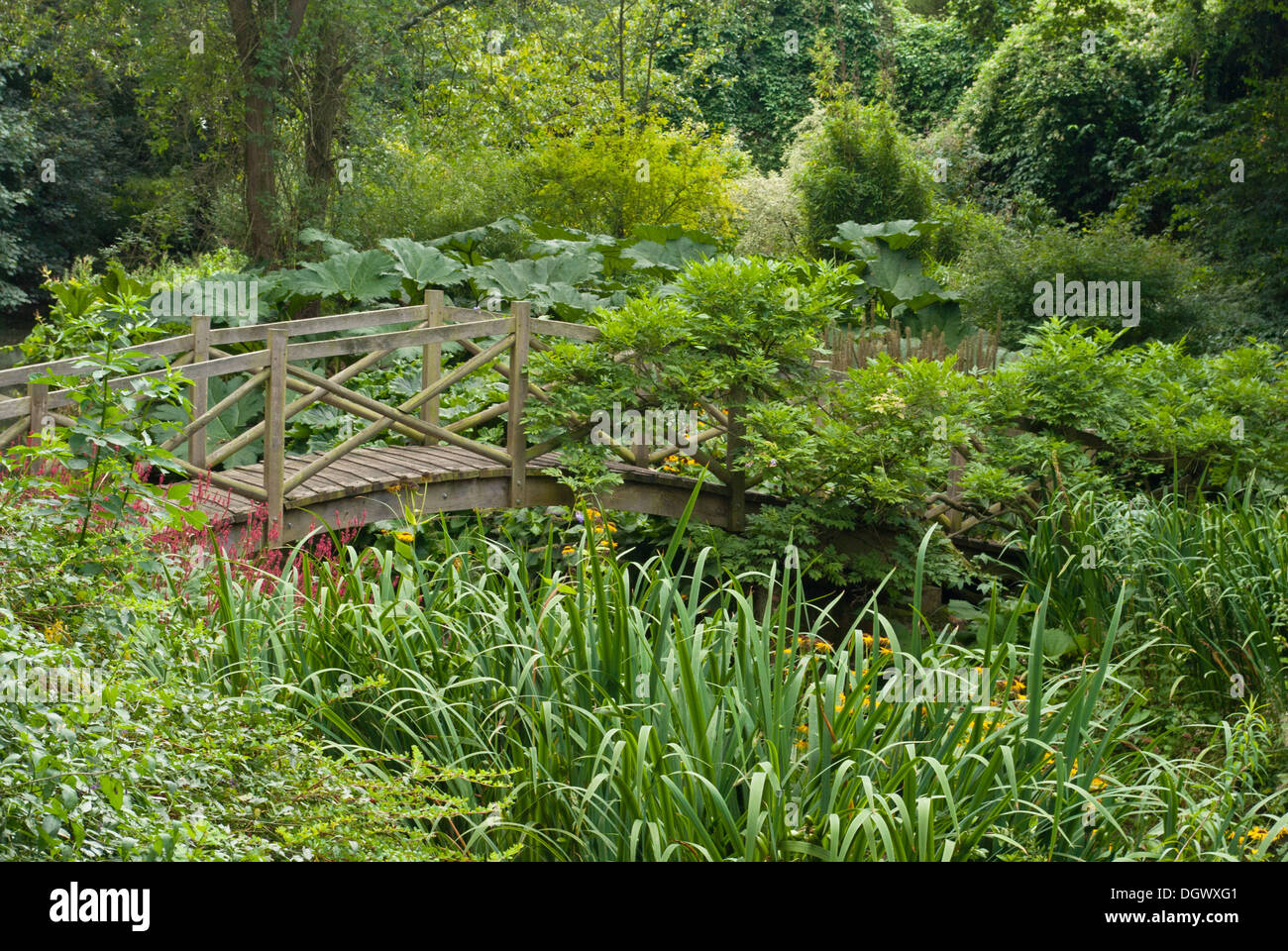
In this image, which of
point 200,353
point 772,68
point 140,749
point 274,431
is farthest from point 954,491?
point 772,68

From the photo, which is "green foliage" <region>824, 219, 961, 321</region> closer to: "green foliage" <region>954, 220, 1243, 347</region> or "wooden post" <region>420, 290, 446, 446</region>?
"green foliage" <region>954, 220, 1243, 347</region>

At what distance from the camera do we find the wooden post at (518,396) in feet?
23.1

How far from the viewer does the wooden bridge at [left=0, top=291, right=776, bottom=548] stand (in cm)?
598

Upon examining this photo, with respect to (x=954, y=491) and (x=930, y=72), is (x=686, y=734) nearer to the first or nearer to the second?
(x=954, y=491)

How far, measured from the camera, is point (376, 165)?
1292 centimetres

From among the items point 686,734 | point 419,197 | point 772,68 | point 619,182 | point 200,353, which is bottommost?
point 686,734

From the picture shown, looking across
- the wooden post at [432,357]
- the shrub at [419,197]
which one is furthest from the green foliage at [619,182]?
the wooden post at [432,357]

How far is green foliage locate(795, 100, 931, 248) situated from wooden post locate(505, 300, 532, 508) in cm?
799

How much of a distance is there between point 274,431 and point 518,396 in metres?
1.58

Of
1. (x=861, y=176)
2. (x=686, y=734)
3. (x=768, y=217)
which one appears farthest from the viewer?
(x=768, y=217)

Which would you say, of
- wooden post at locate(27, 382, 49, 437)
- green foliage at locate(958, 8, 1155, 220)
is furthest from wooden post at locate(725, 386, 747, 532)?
green foliage at locate(958, 8, 1155, 220)

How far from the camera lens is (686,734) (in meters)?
2.89

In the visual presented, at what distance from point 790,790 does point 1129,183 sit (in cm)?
1663

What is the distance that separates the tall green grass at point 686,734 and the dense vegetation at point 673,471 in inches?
0.7
